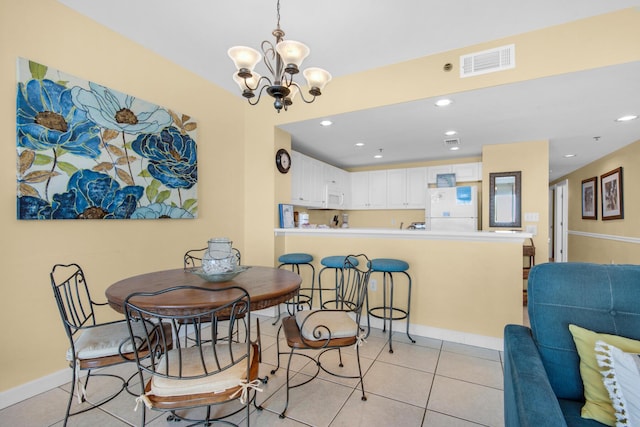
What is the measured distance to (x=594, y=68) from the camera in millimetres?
2150

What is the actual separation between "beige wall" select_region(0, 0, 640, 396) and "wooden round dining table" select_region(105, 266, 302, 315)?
2.28 ft

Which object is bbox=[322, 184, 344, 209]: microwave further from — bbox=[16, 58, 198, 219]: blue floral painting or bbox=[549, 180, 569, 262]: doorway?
bbox=[549, 180, 569, 262]: doorway

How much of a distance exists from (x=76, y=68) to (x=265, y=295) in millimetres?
2210

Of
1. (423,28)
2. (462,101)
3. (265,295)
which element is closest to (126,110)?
(265,295)

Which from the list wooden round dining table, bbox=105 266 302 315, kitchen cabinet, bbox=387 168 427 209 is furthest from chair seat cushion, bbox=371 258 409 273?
kitchen cabinet, bbox=387 168 427 209

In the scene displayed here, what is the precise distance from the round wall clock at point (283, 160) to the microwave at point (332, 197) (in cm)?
126

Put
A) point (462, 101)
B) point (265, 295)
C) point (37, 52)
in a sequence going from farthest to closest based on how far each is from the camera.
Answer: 1. point (462, 101)
2. point (37, 52)
3. point (265, 295)

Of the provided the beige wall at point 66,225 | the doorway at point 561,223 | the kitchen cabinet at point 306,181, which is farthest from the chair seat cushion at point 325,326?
the doorway at point 561,223

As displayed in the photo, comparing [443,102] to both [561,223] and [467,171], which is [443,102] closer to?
[467,171]

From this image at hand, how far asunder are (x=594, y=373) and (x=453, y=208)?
12.4 feet

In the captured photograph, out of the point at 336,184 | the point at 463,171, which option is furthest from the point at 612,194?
the point at 336,184

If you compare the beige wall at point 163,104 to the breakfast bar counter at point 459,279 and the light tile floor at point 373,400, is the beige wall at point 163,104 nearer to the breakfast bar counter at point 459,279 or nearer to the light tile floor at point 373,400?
the light tile floor at point 373,400

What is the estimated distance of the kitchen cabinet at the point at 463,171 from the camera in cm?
492

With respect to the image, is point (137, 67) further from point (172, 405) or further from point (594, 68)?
point (594, 68)
